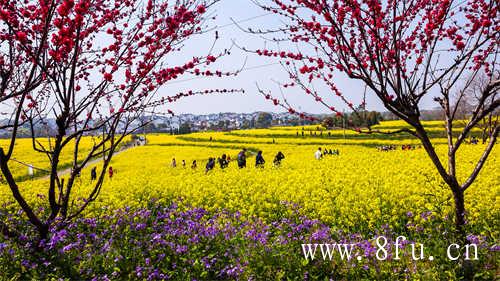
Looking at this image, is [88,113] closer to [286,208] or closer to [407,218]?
[286,208]

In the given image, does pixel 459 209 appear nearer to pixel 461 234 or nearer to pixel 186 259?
pixel 461 234

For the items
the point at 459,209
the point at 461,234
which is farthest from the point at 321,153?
the point at 459,209

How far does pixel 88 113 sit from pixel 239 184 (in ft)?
27.2

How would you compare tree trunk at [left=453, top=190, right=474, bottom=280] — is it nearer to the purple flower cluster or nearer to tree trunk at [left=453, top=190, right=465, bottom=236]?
tree trunk at [left=453, top=190, right=465, bottom=236]

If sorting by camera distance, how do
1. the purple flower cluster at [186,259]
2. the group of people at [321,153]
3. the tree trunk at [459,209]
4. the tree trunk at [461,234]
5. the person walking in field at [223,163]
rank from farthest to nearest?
the group of people at [321,153]
the person walking in field at [223,163]
the tree trunk at [459,209]
the purple flower cluster at [186,259]
the tree trunk at [461,234]

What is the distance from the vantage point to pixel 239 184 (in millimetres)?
13297

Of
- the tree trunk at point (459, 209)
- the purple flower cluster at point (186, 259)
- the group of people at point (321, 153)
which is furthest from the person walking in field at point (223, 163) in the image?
the tree trunk at point (459, 209)

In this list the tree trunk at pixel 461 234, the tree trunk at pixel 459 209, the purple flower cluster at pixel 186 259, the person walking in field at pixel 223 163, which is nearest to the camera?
the tree trunk at pixel 461 234

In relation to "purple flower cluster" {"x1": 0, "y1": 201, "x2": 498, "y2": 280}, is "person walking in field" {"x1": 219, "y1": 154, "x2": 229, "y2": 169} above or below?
below

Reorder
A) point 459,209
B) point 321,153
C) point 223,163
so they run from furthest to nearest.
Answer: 1. point 321,153
2. point 223,163
3. point 459,209

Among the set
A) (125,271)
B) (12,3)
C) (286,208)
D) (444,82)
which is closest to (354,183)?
(286,208)

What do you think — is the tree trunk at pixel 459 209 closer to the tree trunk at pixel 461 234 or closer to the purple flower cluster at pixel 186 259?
the tree trunk at pixel 461 234

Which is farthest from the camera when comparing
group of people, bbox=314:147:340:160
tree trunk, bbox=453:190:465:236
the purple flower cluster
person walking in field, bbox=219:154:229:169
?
group of people, bbox=314:147:340:160

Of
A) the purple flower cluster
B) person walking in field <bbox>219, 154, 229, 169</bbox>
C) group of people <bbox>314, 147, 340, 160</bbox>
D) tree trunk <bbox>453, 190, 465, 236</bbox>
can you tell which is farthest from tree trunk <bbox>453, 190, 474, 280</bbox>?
group of people <bbox>314, 147, 340, 160</bbox>
